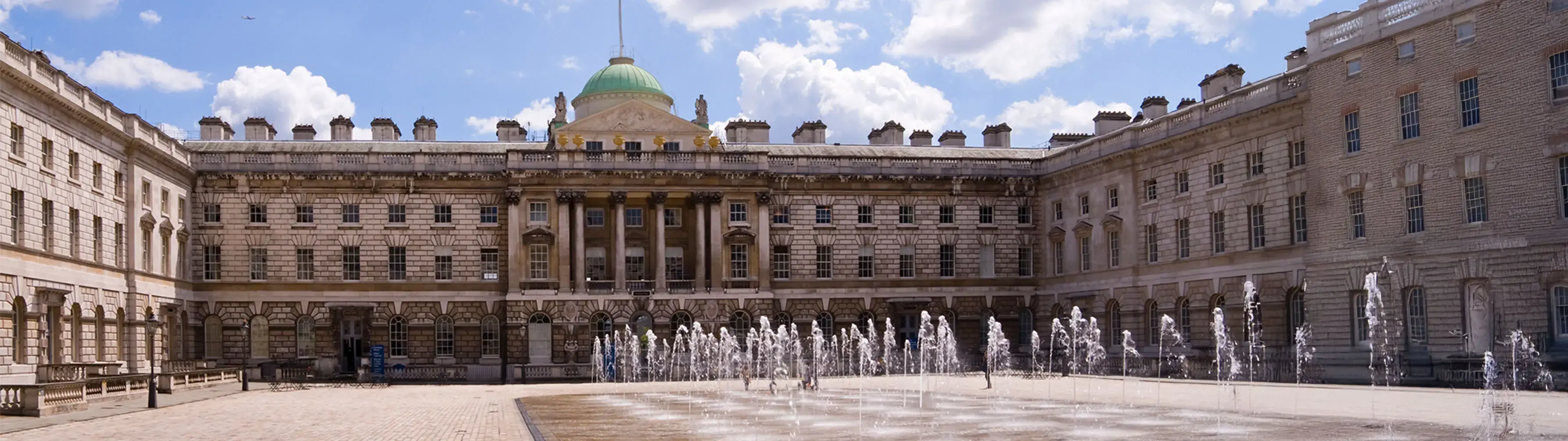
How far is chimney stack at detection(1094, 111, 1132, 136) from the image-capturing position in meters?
68.4

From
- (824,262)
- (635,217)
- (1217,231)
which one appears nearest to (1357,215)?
(1217,231)

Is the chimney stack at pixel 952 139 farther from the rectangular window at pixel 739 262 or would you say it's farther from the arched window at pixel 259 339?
the arched window at pixel 259 339

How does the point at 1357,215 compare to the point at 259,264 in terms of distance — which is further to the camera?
the point at 259,264

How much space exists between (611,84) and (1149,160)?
85.2 feet

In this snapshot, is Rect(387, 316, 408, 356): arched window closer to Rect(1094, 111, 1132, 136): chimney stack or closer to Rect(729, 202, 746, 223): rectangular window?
Rect(729, 202, 746, 223): rectangular window

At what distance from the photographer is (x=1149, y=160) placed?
5425cm

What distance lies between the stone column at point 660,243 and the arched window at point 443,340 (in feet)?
28.8

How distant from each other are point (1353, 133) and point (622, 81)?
35451 mm

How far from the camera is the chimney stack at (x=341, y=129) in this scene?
223 feet

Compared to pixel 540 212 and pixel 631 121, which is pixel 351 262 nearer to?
pixel 540 212

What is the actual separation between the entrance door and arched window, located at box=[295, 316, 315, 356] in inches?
42.5

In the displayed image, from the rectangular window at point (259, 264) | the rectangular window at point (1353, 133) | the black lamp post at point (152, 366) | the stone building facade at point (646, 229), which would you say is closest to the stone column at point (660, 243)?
the stone building facade at point (646, 229)

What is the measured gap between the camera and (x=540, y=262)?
62281mm

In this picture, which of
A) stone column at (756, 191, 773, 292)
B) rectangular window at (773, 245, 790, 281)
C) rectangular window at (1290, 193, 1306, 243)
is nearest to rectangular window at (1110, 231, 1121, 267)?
rectangular window at (1290, 193, 1306, 243)
